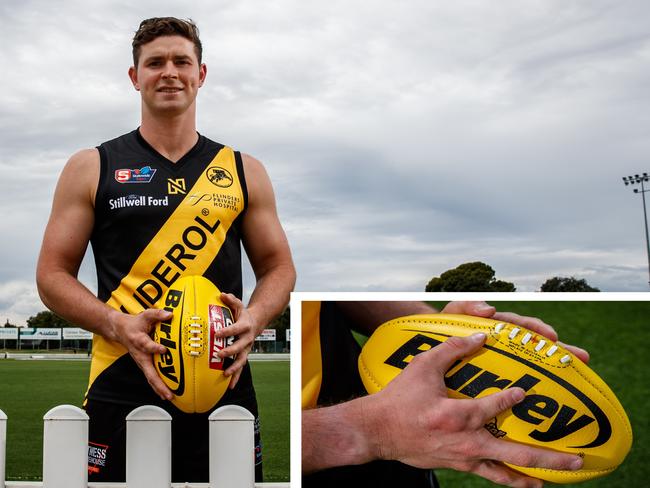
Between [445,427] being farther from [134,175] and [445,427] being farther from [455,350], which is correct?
[134,175]

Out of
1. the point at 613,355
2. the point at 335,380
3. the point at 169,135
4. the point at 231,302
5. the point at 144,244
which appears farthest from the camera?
the point at 169,135

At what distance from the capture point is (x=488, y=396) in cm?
241

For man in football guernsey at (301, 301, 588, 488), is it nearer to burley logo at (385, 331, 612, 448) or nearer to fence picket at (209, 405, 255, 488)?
burley logo at (385, 331, 612, 448)

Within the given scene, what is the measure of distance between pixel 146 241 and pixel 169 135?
20.6 inches

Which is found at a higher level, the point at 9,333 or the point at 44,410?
the point at 9,333

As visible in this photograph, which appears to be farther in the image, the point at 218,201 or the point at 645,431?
the point at 218,201

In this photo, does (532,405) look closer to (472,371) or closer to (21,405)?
(472,371)

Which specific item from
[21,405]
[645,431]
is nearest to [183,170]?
[645,431]

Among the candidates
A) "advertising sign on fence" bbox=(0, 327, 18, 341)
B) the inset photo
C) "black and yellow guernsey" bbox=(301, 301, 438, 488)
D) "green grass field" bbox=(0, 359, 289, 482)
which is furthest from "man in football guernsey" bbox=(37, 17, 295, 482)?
"advertising sign on fence" bbox=(0, 327, 18, 341)

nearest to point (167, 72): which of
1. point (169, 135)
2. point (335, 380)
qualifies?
point (169, 135)

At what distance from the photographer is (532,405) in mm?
2424

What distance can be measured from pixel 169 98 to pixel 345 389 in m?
1.45

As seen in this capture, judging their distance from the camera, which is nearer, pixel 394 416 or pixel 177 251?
pixel 394 416

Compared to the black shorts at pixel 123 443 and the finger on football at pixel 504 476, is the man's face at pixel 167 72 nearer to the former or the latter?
the black shorts at pixel 123 443
